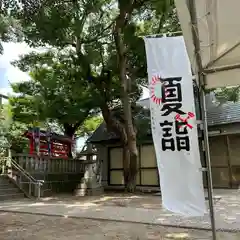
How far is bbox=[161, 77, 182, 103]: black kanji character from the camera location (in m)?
3.73

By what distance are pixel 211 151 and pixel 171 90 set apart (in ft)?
31.8

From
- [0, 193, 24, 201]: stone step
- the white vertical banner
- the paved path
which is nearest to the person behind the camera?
Answer: the white vertical banner

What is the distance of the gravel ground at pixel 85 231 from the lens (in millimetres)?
4520

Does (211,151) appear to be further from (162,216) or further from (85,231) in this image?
(85,231)

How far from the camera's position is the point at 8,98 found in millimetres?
17469

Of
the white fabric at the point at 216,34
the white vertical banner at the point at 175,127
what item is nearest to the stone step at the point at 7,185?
the white vertical banner at the point at 175,127

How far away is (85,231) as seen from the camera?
16.4ft

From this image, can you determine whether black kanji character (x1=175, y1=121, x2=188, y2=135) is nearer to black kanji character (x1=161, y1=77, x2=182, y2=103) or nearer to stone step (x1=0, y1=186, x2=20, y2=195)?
black kanji character (x1=161, y1=77, x2=182, y2=103)

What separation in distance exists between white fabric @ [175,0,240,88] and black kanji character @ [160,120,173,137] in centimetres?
67

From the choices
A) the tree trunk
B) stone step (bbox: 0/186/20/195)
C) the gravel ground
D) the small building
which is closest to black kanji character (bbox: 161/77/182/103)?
the gravel ground

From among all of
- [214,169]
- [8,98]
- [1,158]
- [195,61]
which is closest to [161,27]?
[214,169]

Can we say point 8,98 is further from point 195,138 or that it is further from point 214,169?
point 195,138

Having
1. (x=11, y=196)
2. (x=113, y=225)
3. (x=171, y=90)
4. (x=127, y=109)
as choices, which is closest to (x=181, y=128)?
(x=171, y=90)

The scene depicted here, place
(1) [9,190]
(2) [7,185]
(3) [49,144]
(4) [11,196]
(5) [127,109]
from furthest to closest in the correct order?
1. (3) [49,144]
2. (5) [127,109]
3. (2) [7,185]
4. (1) [9,190]
5. (4) [11,196]
